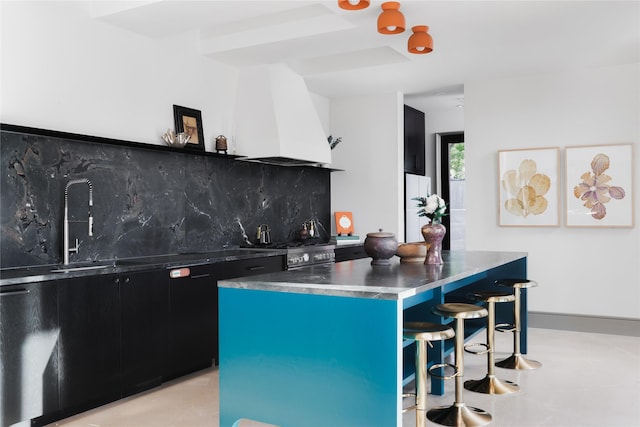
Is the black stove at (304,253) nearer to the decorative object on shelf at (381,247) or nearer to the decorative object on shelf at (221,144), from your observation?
the decorative object on shelf at (221,144)

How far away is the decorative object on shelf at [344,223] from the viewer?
714cm

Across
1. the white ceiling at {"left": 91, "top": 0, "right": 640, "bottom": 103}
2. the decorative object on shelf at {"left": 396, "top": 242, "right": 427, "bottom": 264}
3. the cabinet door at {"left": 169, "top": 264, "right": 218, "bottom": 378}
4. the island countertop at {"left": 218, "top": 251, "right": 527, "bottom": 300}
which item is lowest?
the cabinet door at {"left": 169, "top": 264, "right": 218, "bottom": 378}

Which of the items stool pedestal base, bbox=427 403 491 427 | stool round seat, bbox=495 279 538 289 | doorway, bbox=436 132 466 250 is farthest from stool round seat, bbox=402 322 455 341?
doorway, bbox=436 132 466 250

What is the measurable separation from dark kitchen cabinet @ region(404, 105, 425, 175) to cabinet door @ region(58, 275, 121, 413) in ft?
14.9

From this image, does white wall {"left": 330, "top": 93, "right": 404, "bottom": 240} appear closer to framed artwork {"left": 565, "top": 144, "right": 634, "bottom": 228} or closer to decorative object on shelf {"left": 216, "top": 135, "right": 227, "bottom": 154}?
framed artwork {"left": 565, "top": 144, "right": 634, "bottom": 228}

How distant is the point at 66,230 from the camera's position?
3941mm

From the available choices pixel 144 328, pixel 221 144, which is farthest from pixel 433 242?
pixel 221 144

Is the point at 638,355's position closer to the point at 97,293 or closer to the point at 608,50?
the point at 608,50

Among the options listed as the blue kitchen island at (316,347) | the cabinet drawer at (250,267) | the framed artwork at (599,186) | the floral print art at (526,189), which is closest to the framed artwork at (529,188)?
the floral print art at (526,189)

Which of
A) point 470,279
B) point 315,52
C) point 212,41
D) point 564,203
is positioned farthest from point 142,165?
point 564,203

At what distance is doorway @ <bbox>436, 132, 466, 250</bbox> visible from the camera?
329 inches

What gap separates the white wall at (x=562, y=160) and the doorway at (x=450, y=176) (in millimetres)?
1819

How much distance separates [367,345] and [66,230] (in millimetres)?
2376

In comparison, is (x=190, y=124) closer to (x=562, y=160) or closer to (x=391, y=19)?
(x=391, y=19)
